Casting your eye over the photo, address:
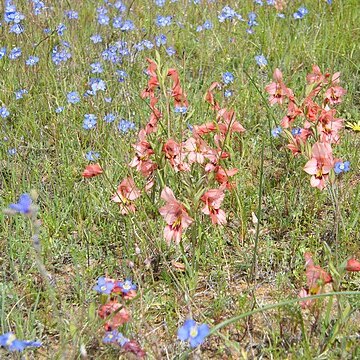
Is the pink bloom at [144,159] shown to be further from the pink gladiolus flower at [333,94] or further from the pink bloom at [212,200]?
the pink gladiolus flower at [333,94]

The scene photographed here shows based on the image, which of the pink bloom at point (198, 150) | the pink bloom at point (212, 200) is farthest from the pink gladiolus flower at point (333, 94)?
the pink bloom at point (212, 200)

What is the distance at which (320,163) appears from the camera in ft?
7.77

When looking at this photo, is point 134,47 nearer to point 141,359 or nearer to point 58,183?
point 58,183

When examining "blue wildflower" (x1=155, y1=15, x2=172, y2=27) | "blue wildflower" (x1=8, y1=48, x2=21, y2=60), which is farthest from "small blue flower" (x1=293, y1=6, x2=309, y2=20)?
"blue wildflower" (x1=8, y1=48, x2=21, y2=60)

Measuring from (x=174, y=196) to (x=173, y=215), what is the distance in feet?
0.34

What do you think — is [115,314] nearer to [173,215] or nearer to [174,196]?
[173,215]

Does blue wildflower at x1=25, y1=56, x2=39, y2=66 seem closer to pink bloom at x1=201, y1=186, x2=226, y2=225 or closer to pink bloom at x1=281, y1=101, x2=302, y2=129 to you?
pink bloom at x1=281, y1=101, x2=302, y2=129

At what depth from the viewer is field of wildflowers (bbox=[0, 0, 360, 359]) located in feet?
6.77

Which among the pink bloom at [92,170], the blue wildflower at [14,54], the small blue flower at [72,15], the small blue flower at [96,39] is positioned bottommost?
the pink bloom at [92,170]

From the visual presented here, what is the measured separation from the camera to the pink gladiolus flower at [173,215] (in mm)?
2158

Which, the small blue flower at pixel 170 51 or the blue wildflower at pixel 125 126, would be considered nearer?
the blue wildflower at pixel 125 126

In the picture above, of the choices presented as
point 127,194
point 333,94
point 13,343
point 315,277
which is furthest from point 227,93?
point 13,343

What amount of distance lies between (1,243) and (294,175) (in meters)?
1.40

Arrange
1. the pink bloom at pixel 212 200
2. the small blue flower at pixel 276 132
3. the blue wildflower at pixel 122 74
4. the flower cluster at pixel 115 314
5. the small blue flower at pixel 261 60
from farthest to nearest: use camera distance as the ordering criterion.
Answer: the small blue flower at pixel 261 60
the blue wildflower at pixel 122 74
the small blue flower at pixel 276 132
the pink bloom at pixel 212 200
the flower cluster at pixel 115 314
